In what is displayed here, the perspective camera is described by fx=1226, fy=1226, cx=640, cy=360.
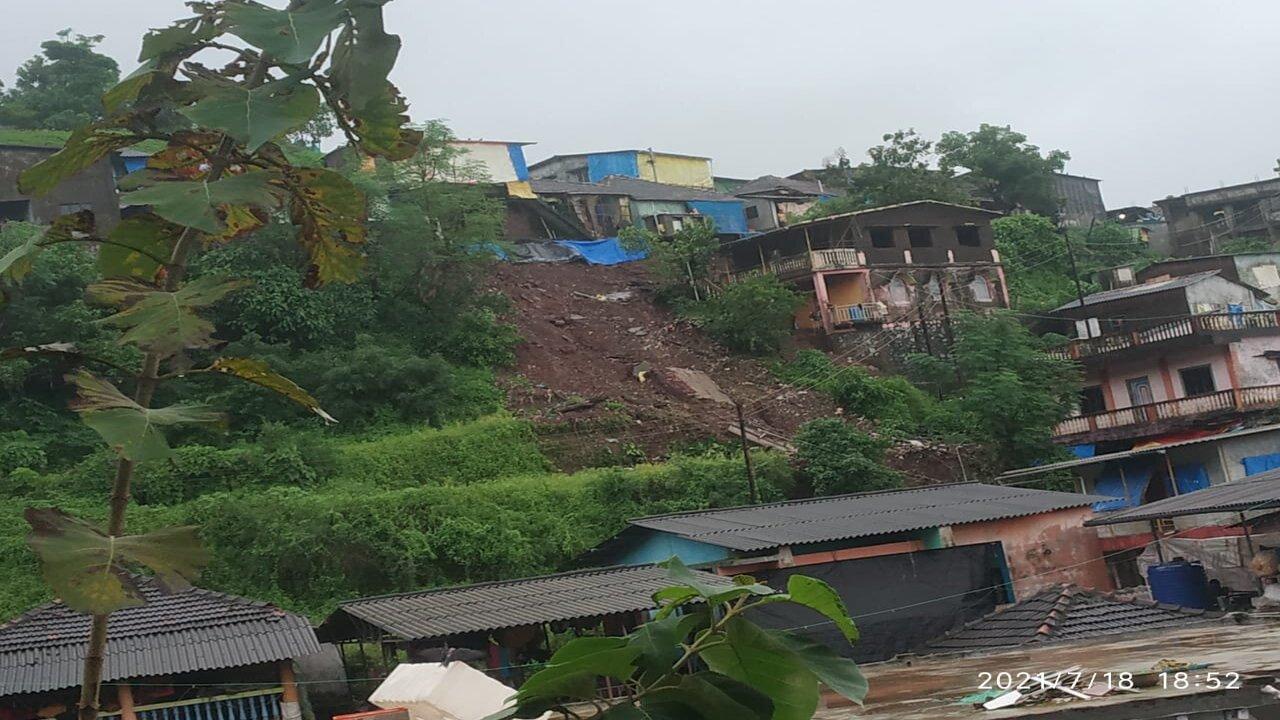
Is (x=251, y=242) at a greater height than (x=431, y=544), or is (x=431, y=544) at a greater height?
(x=251, y=242)

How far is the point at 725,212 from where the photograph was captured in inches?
1725

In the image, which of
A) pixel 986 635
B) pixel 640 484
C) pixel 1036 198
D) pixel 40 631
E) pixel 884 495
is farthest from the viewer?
pixel 1036 198

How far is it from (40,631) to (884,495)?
1424 cm

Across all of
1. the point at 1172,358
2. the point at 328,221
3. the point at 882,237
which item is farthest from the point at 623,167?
the point at 328,221

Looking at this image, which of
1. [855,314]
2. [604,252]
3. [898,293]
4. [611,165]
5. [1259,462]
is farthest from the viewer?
[611,165]

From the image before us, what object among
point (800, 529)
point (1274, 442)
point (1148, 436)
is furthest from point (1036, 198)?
point (800, 529)

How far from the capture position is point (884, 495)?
22.3 m

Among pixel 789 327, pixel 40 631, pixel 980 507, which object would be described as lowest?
pixel 980 507

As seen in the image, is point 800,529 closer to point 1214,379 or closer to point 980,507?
point 980,507

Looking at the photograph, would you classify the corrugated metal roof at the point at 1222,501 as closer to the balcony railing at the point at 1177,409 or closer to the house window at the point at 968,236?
the balcony railing at the point at 1177,409

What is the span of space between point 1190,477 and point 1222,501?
12167mm

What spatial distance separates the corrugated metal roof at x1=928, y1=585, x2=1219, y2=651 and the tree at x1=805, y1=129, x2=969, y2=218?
23.7 metres

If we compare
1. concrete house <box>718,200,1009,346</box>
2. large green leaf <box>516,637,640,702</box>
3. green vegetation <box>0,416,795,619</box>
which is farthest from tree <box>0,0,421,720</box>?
concrete house <box>718,200,1009,346</box>

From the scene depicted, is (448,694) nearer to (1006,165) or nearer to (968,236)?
(968,236)
